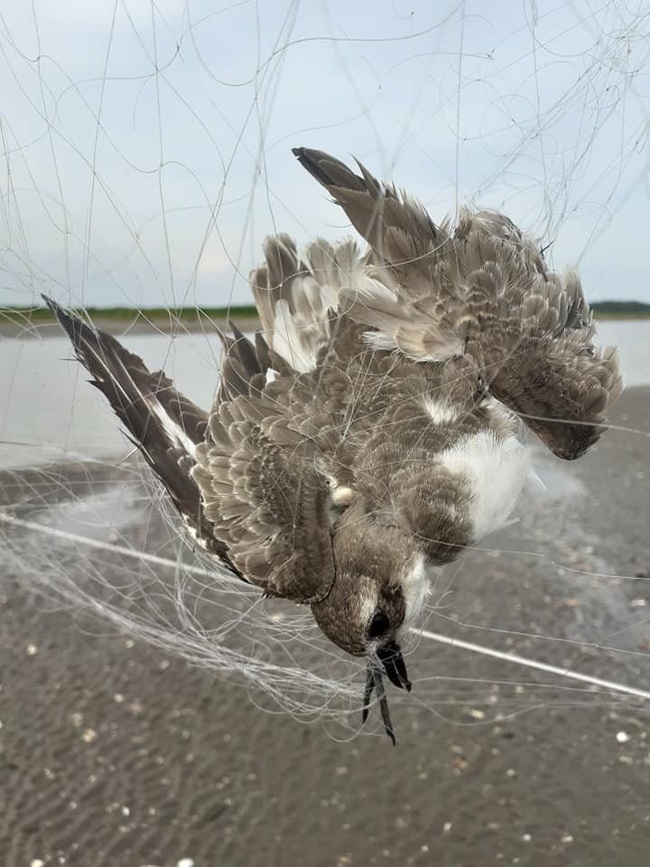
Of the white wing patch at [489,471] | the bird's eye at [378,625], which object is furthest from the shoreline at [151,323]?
the bird's eye at [378,625]

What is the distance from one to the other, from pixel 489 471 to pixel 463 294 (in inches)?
5.1

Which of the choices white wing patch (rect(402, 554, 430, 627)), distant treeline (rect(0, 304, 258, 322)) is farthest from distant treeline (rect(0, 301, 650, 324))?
white wing patch (rect(402, 554, 430, 627))

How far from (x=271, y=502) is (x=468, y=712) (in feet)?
2.89

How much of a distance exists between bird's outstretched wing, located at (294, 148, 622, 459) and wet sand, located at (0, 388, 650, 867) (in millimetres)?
454

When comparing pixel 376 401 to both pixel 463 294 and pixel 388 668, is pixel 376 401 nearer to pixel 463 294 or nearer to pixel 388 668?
pixel 463 294

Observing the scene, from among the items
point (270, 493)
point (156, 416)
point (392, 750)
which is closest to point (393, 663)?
point (270, 493)

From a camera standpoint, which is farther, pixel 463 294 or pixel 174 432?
pixel 174 432

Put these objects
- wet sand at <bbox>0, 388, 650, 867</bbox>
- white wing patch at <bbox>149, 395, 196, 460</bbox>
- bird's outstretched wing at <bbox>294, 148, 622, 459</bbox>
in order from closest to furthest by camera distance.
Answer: bird's outstretched wing at <bbox>294, 148, 622, 459</bbox>, white wing patch at <bbox>149, 395, 196, 460</bbox>, wet sand at <bbox>0, 388, 650, 867</bbox>

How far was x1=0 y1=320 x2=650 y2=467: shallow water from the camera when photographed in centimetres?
62

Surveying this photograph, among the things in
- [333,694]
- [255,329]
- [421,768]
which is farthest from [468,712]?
[255,329]

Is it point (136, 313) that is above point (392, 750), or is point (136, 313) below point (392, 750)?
above

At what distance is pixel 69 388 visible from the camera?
0.70 meters

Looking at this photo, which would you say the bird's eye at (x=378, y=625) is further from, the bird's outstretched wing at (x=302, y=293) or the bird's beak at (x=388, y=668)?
the bird's outstretched wing at (x=302, y=293)

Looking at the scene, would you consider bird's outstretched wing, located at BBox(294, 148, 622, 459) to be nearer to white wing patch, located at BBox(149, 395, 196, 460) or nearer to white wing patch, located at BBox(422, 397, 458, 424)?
white wing patch, located at BBox(422, 397, 458, 424)
